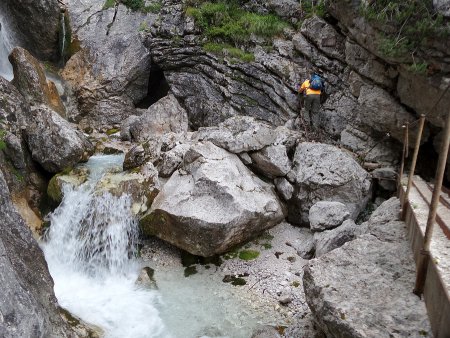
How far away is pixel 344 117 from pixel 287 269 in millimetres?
7699

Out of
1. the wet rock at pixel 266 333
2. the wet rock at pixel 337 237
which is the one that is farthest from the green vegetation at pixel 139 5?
the wet rock at pixel 266 333

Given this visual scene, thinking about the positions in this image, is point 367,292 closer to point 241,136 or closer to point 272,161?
point 272,161

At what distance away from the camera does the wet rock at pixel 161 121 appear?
18609 mm

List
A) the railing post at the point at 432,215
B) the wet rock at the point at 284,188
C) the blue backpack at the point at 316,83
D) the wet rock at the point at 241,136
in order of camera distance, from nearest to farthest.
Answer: the railing post at the point at 432,215, the wet rock at the point at 241,136, the wet rock at the point at 284,188, the blue backpack at the point at 316,83

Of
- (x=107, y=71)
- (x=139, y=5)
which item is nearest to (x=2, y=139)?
(x=107, y=71)

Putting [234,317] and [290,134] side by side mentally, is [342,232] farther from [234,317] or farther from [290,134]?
[290,134]

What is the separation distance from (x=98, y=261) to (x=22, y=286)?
517 cm

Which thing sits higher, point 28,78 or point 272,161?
point 272,161

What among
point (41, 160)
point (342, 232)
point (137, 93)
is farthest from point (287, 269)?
point (137, 93)

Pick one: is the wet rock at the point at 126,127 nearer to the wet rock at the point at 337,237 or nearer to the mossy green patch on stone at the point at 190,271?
the mossy green patch on stone at the point at 190,271

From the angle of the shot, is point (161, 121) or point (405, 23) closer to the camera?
point (405, 23)

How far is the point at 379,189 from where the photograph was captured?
13.9 m

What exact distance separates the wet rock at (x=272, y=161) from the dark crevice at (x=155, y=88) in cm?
1191

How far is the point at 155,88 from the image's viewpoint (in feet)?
76.7
